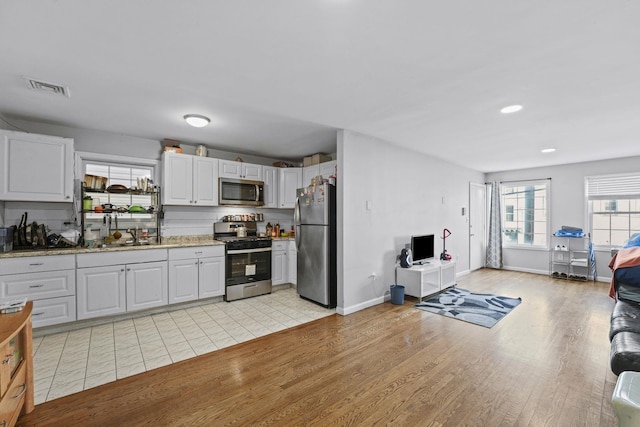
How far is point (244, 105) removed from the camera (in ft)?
9.74

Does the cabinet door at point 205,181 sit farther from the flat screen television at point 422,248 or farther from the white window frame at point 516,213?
the white window frame at point 516,213

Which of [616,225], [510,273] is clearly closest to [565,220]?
[616,225]

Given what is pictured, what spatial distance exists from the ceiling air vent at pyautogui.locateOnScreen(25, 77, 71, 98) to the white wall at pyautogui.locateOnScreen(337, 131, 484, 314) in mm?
2860

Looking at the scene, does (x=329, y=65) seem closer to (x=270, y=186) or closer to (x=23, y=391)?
(x=23, y=391)

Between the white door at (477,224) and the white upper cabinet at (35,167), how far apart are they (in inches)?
282

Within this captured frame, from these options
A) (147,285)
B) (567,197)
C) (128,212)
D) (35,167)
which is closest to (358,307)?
(147,285)

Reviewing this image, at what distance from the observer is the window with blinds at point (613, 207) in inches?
209

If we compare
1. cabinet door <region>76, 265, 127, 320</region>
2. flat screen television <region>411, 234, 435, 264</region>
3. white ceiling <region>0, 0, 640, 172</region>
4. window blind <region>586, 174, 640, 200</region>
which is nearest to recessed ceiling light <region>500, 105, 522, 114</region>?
white ceiling <region>0, 0, 640, 172</region>

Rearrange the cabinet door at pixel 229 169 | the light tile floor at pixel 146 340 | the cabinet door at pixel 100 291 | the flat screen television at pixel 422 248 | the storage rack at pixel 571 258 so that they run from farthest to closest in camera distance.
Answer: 1. the storage rack at pixel 571 258
2. the cabinet door at pixel 229 169
3. the flat screen television at pixel 422 248
4. the cabinet door at pixel 100 291
5. the light tile floor at pixel 146 340

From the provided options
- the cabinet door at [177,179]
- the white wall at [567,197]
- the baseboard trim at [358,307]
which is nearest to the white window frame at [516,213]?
the white wall at [567,197]

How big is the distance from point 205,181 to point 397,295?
3389 millimetres

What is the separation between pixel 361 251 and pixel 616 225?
5.37 meters

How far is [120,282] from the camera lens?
3457mm

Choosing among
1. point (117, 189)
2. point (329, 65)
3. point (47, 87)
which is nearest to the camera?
point (329, 65)
